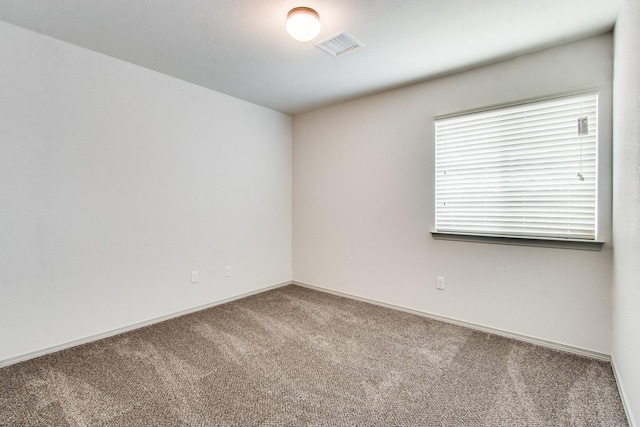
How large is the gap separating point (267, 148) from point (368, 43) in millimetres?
2065

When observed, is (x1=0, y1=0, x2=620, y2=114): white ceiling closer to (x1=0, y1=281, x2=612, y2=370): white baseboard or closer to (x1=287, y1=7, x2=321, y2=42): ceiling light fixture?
(x1=287, y1=7, x2=321, y2=42): ceiling light fixture

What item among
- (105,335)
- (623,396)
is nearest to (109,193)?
(105,335)

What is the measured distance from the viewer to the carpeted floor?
167cm

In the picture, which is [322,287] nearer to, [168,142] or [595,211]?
[168,142]

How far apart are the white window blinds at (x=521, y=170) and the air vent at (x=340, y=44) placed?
119 centimetres

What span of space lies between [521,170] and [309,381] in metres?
2.42

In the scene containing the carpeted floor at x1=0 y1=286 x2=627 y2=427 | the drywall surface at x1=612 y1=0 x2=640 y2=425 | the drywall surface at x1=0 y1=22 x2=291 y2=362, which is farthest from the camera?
the drywall surface at x1=0 y1=22 x2=291 y2=362

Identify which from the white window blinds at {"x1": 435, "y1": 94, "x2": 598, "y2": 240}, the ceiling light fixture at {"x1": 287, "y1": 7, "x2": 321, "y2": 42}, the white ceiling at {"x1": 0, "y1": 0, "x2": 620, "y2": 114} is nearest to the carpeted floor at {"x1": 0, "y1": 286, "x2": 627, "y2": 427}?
the white window blinds at {"x1": 435, "y1": 94, "x2": 598, "y2": 240}

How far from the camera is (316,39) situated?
2322mm

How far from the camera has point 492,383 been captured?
6.48 ft

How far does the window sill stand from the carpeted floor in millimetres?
848

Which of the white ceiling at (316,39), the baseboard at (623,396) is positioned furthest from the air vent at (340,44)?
the baseboard at (623,396)

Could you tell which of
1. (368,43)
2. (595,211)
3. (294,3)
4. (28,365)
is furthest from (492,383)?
(28,365)

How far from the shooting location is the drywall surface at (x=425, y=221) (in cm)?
230
